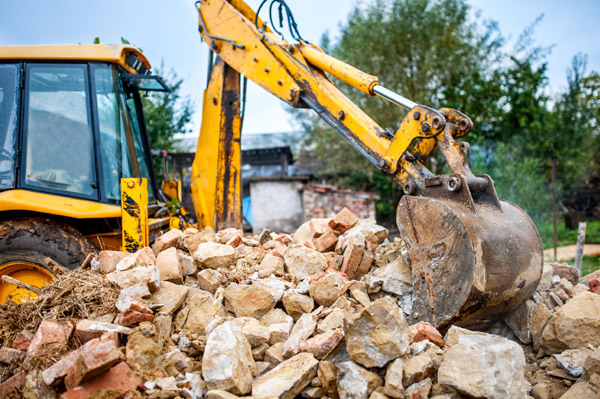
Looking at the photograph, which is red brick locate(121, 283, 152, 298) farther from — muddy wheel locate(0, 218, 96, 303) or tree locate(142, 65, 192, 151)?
tree locate(142, 65, 192, 151)

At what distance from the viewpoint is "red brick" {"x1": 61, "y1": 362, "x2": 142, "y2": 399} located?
1.84 metres

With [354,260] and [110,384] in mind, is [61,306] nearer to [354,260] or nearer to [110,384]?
[110,384]

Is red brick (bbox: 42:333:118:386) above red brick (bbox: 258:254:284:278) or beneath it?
beneath

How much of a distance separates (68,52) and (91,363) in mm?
2894

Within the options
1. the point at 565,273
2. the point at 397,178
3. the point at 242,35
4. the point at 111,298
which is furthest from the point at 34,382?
the point at 565,273

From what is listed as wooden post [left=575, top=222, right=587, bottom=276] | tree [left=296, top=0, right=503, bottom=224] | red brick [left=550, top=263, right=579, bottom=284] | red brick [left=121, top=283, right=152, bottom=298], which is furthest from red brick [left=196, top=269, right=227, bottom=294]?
tree [left=296, top=0, right=503, bottom=224]

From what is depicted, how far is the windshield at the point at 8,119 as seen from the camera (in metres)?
3.33

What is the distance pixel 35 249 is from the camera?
122 inches

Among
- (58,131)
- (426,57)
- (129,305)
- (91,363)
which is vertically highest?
(426,57)

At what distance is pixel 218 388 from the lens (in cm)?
194

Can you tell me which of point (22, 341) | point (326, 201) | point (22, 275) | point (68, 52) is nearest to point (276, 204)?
point (326, 201)

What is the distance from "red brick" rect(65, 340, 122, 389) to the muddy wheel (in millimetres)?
1449

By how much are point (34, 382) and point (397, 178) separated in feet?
8.21

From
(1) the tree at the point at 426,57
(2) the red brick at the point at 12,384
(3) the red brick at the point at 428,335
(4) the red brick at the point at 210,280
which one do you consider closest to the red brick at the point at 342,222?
(4) the red brick at the point at 210,280
